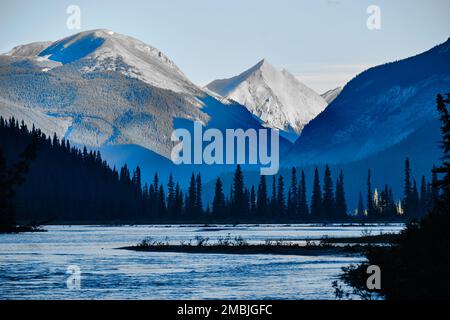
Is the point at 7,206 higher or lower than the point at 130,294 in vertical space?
higher

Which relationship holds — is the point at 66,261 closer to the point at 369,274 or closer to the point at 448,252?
the point at 369,274

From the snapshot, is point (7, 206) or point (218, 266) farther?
point (7, 206)

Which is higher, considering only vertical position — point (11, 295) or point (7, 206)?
point (7, 206)

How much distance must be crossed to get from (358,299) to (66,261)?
39.1 meters

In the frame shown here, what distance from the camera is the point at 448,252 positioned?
2186 inches

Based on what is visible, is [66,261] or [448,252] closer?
[448,252]
